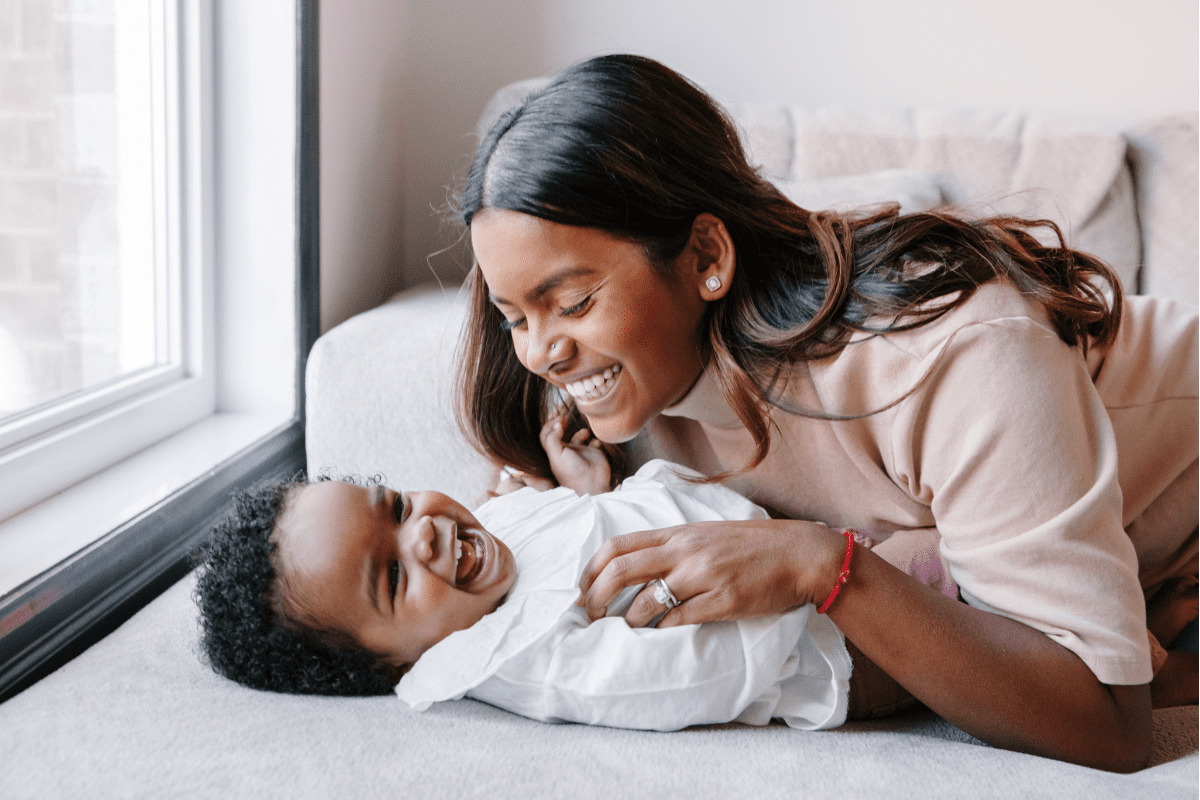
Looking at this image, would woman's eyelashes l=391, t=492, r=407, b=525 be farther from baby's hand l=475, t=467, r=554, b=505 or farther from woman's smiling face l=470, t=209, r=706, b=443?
baby's hand l=475, t=467, r=554, b=505

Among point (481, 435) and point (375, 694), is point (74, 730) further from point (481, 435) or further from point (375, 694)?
point (481, 435)

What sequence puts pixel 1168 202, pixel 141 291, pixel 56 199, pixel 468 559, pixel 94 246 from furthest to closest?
pixel 1168 202, pixel 141 291, pixel 94 246, pixel 56 199, pixel 468 559

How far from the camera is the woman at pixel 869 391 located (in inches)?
33.4

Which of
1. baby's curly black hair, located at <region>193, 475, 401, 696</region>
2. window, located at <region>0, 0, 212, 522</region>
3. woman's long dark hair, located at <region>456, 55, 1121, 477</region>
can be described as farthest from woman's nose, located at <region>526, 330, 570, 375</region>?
window, located at <region>0, 0, 212, 522</region>

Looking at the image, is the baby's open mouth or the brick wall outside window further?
the brick wall outside window

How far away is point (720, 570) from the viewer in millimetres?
854

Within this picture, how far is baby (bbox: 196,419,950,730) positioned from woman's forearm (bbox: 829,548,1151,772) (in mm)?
61

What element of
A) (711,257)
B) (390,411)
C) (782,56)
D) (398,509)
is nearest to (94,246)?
(390,411)

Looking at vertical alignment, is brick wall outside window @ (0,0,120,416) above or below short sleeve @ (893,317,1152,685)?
above

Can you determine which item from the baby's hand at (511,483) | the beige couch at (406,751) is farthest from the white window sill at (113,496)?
the baby's hand at (511,483)

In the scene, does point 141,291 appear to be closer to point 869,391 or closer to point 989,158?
point 869,391

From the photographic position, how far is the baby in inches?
33.2

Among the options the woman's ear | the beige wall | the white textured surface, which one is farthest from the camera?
the beige wall

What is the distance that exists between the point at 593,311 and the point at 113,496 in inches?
27.8
